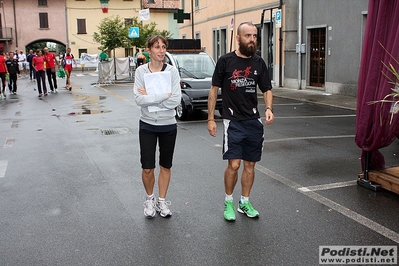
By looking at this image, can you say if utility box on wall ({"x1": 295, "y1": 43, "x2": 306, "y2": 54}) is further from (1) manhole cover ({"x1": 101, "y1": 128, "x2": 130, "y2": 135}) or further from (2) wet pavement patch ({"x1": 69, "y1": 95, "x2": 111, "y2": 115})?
(1) manhole cover ({"x1": 101, "y1": 128, "x2": 130, "y2": 135})

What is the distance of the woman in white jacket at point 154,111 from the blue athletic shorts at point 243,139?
1.94 feet

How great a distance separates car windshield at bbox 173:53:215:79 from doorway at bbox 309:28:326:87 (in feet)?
23.3

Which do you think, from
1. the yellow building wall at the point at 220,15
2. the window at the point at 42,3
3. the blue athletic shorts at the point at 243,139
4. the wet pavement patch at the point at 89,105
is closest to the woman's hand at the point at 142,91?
the blue athletic shorts at the point at 243,139

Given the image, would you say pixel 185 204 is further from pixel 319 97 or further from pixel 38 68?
pixel 38 68

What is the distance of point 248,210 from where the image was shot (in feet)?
15.9

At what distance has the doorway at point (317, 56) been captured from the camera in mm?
18891

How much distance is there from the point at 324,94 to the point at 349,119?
6289mm

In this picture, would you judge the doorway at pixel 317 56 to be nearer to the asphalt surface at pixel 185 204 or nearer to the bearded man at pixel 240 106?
the asphalt surface at pixel 185 204

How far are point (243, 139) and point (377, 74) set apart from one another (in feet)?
6.46

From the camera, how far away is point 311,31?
19547 millimetres

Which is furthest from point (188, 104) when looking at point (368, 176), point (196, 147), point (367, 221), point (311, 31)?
point (311, 31)

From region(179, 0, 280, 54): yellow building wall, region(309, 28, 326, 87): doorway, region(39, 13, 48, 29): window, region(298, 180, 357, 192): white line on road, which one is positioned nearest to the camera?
region(298, 180, 357, 192): white line on road

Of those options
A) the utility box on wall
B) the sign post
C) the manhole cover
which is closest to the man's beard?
the manhole cover

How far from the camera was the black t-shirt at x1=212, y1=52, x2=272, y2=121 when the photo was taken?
465 cm
